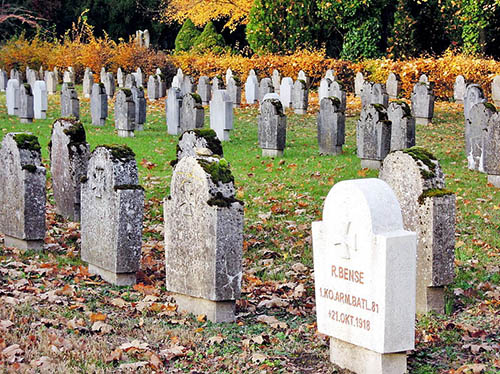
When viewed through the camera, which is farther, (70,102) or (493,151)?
(70,102)

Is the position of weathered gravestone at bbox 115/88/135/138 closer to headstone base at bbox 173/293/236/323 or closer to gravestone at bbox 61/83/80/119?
gravestone at bbox 61/83/80/119

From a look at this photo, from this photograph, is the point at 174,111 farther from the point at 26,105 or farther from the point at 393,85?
the point at 393,85

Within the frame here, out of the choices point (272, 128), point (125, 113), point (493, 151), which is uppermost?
point (125, 113)

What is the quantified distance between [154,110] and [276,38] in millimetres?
10757

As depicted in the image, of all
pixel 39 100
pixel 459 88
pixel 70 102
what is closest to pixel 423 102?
pixel 459 88

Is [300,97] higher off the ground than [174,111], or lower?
higher

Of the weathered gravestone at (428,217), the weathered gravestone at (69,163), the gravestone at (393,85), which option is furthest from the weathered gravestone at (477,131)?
the gravestone at (393,85)

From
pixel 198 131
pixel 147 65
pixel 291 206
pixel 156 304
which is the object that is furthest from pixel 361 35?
pixel 156 304

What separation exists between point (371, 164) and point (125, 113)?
7598mm

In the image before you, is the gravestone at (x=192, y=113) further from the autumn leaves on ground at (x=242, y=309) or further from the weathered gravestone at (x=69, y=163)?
the weathered gravestone at (x=69, y=163)

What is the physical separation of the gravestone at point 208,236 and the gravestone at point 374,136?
30.4ft

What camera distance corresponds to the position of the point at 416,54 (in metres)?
36.2

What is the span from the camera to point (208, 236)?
8055 mm

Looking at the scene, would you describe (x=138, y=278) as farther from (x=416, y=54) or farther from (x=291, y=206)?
(x=416, y=54)
